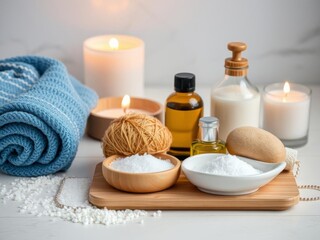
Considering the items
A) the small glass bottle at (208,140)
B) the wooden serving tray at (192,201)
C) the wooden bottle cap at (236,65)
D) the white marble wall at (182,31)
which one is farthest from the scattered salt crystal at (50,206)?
the white marble wall at (182,31)

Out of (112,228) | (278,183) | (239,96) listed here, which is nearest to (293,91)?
(239,96)

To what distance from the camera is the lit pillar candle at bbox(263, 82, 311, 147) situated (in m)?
1.21

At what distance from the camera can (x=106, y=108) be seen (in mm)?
1326

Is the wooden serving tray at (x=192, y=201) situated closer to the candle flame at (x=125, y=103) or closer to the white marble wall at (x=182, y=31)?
the candle flame at (x=125, y=103)

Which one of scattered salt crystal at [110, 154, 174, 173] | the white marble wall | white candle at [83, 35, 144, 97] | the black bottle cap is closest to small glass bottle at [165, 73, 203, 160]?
the black bottle cap

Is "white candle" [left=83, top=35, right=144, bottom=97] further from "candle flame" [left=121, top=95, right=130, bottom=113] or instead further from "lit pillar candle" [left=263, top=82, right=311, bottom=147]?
"lit pillar candle" [left=263, top=82, right=311, bottom=147]

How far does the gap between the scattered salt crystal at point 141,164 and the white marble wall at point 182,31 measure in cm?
53

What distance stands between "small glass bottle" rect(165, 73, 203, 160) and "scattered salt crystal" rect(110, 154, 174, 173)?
110mm

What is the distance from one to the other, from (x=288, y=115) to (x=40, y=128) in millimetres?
412

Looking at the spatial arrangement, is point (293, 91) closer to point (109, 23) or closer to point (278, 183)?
point (278, 183)

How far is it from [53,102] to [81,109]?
81mm

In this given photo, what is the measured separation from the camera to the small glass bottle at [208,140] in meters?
1.07

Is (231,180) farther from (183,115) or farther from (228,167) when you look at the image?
(183,115)

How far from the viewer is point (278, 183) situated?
1.04 metres
